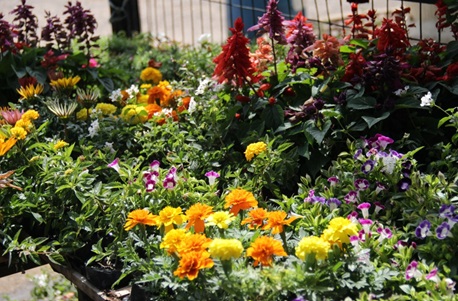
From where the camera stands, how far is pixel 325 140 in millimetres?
2875

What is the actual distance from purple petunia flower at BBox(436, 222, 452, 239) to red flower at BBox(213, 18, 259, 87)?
125 centimetres

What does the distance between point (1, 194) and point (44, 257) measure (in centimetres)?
32

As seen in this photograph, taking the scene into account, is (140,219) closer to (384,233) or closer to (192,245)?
(192,245)

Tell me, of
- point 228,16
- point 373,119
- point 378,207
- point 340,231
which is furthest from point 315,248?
point 228,16

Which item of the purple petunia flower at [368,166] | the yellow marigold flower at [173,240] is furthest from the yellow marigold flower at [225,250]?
the purple petunia flower at [368,166]

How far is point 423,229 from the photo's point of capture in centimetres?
214

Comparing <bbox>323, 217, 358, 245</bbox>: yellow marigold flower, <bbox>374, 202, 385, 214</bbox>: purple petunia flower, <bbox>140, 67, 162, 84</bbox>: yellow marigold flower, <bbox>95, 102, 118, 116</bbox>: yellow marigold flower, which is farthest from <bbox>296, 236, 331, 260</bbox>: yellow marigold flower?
<bbox>140, 67, 162, 84</bbox>: yellow marigold flower

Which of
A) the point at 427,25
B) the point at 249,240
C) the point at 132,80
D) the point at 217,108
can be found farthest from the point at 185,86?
the point at 427,25

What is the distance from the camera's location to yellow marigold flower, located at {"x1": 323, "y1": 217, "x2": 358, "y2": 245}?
2.08 metres

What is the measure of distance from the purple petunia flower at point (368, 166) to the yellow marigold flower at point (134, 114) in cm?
120

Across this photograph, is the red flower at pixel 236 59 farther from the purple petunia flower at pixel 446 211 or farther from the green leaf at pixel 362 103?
the purple petunia flower at pixel 446 211

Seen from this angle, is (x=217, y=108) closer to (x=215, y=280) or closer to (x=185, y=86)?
(x=185, y=86)

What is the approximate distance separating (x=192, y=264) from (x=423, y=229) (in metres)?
0.65

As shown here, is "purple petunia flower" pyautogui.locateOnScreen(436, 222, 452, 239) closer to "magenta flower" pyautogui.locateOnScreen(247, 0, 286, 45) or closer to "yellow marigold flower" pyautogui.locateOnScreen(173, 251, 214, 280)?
"yellow marigold flower" pyautogui.locateOnScreen(173, 251, 214, 280)
